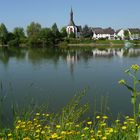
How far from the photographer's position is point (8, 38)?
86812mm

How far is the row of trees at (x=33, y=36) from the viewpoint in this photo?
81000mm

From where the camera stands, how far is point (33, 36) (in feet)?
269

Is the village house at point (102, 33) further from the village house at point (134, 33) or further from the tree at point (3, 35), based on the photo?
the tree at point (3, 35)

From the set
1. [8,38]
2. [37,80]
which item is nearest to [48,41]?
[8,38]

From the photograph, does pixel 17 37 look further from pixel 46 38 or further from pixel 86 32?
pixel 86 32

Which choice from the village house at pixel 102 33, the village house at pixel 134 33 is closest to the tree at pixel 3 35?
the village house at pixel 102 33

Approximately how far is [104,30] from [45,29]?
119ft

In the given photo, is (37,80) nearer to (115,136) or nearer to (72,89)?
(72,89)

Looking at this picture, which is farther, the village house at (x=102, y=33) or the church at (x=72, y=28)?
the village house at (x=102, y=33)

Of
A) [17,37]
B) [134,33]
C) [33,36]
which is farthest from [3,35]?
[134,33]

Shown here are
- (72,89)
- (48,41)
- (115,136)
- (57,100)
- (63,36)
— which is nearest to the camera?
(115,136)

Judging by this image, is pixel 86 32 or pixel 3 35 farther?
pixel 86 32

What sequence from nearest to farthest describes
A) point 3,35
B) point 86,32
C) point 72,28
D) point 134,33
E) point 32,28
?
point 3,35
point 32,28
point 134,33
point 86,32
point 72,28

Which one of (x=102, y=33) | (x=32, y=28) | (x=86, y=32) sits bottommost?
(x=102, y=33)
